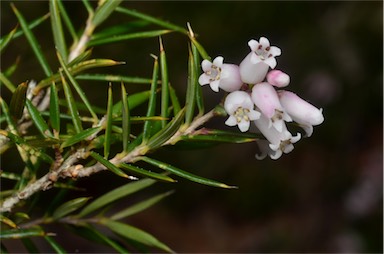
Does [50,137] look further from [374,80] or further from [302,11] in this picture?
[374,80]

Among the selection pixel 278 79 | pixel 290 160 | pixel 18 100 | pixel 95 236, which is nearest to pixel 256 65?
pixel 278 79

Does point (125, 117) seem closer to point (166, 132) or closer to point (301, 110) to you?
point (166, 132)

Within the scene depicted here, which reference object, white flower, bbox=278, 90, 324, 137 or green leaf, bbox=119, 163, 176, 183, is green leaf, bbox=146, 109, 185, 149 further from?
white flower, bbox=278, 90, 324, 137

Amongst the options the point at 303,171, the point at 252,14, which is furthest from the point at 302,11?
the point at 303,171

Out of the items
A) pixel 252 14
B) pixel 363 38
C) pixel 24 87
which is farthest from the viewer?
pixel 363 38

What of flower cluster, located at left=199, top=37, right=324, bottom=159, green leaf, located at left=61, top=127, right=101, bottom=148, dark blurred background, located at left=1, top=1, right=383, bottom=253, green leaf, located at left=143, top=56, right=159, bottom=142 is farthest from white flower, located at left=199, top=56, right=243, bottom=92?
dark blurred background, located at left=1, top=1, right=383, bottom=253
